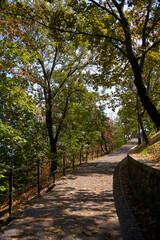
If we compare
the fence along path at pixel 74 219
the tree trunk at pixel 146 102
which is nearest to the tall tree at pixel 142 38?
the tree trunk at pixel 146 102

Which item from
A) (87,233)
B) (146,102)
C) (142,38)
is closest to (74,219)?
(87,233)

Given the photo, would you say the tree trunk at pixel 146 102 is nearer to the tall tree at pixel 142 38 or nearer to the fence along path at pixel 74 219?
the tall tree at pixel 142 38

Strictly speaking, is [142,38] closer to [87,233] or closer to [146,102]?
[146,102]

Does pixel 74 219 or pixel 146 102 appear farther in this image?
pixel 146 102

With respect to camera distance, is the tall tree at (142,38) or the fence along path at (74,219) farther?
the tall tree at (142,38)

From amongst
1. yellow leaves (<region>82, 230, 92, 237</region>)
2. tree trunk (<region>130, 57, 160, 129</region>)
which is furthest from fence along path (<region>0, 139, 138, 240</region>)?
tree trunk (<region>130, 57, 160, 129</region>)

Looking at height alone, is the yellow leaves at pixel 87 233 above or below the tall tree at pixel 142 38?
below

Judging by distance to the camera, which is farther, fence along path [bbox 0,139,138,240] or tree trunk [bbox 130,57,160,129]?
tree trunk [bbox 130,57,160,129]

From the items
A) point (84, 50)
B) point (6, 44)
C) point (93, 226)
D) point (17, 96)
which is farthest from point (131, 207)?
point (84, 50)

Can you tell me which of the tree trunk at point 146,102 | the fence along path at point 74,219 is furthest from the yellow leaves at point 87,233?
the tree trunk at point 146,102

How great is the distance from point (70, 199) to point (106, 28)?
27.7ft

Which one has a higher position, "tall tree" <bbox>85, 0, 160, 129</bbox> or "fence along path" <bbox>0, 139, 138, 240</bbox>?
"tall tree" <bbox>85, 0, 160, 129</bbox>

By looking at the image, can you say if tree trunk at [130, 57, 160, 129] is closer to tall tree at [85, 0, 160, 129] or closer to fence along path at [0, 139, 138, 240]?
tall tree at [85, 0, 160, 129]

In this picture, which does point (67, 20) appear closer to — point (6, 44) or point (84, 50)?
point (6, 44)
